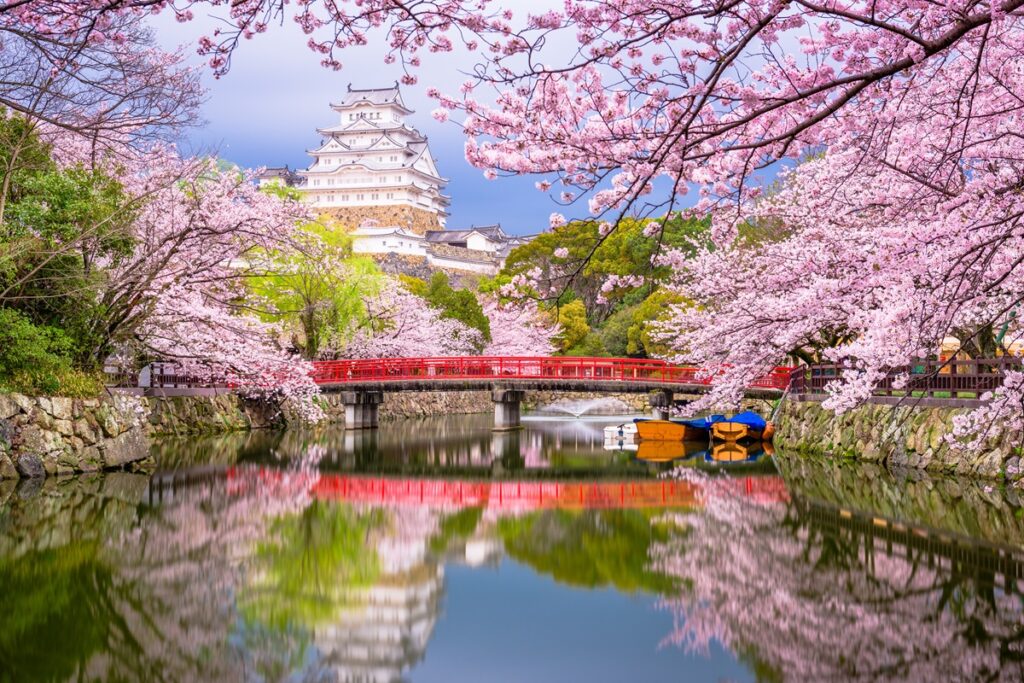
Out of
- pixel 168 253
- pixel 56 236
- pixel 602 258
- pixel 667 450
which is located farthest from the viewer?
pixel 602 258

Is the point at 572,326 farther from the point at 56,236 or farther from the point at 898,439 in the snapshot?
the point at 56,236

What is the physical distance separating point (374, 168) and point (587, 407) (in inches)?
1252

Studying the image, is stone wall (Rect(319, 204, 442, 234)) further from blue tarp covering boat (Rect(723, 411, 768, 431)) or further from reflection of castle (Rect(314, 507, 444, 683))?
reflection of castle (Rect(314, 507, 444, 683))

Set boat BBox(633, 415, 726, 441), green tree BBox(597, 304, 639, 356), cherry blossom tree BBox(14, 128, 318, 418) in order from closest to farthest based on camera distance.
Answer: cherry blossom tree BBox(14, 128, 318, 418)
boat BBox(633, 415, 726, 441)
green tree BBox(597, 304, 639, 356)

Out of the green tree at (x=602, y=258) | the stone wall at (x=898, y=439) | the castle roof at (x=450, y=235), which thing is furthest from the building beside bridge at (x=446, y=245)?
the stone wall at (x=898, y=439)

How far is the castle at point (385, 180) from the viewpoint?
68.9 meters

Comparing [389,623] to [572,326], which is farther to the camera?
[572,326]

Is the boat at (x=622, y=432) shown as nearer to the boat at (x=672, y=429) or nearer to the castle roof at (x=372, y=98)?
the boat at (x=672, y=429)

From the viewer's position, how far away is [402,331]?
3447 cm

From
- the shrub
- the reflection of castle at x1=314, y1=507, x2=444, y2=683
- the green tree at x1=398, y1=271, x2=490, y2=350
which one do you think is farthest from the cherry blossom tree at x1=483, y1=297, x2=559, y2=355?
Answer: the reflection of castle at x1=314, y1=507, x2=444, y2=683

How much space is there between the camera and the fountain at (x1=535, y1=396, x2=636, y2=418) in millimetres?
43750

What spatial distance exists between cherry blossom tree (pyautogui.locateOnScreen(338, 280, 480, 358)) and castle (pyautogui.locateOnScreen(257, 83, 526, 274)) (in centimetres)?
2770

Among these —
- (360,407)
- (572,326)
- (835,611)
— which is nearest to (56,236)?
(835,611)

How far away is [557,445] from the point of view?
24016mm
